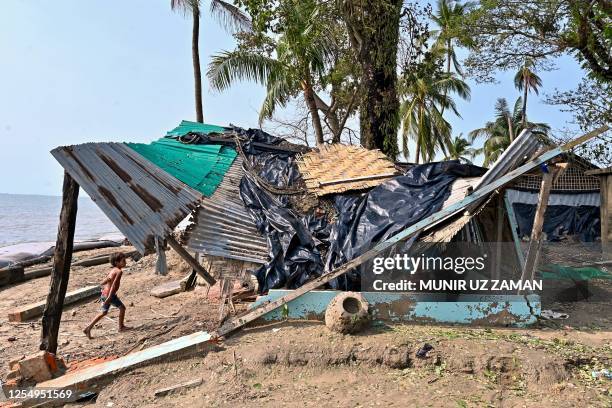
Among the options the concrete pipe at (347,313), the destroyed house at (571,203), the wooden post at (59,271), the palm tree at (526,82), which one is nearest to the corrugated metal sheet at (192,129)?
the wooden post at (59,271)

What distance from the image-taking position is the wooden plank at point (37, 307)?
7.23 metres

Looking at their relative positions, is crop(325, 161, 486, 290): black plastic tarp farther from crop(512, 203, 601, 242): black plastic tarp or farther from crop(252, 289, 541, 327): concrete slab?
crop(512, 203, 601, 242): black plastic tarp

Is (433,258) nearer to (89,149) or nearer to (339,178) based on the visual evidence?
(339,178)

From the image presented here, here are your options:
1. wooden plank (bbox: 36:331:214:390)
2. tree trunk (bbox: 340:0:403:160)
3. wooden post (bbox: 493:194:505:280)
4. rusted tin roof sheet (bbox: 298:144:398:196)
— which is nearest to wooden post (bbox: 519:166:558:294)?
wooden post (bbox: 493:194:505:280)

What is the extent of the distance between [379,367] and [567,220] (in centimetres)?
1448

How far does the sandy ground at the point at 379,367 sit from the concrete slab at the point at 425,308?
0.15 meters

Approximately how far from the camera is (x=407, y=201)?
5.98 metres

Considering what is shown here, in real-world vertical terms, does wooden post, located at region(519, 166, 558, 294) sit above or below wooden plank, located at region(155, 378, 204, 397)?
above

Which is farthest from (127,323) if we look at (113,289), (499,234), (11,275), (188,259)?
(11,275)

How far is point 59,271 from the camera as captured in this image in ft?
16.9

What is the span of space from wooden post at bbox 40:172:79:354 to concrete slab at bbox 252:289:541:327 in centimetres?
231

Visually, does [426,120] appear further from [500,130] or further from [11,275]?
[11,275]

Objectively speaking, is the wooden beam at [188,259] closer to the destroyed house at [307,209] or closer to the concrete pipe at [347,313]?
the destroyed house at [307,209]

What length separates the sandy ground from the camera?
398 centimetres
